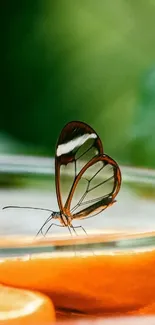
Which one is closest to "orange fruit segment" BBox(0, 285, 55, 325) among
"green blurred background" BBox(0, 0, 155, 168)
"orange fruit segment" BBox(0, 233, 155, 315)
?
"orange fruit segment" BBox(0, 233, 155, 315)

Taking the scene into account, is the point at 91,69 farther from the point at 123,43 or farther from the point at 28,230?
the point at 28,230

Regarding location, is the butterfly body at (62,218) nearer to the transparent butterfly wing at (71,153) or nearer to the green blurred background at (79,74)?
the transparent butterfly wing at (71,153)

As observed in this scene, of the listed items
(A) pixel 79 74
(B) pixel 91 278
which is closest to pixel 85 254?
(B) pixel 91 278

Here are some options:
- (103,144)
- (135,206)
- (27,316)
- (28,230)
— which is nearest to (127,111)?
(103,144)

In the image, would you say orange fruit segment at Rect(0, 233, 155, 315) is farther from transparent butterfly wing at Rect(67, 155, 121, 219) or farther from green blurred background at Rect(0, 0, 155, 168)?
green blurred background at Rect(0, 0, 155, 168)

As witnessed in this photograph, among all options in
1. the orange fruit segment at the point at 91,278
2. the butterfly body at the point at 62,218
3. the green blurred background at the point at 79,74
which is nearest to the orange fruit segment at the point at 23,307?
the orange fruit segment at the point at 91,278

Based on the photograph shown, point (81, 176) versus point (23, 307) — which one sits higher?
point (81, 176)

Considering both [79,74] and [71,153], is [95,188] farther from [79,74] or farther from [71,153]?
[79,74]
